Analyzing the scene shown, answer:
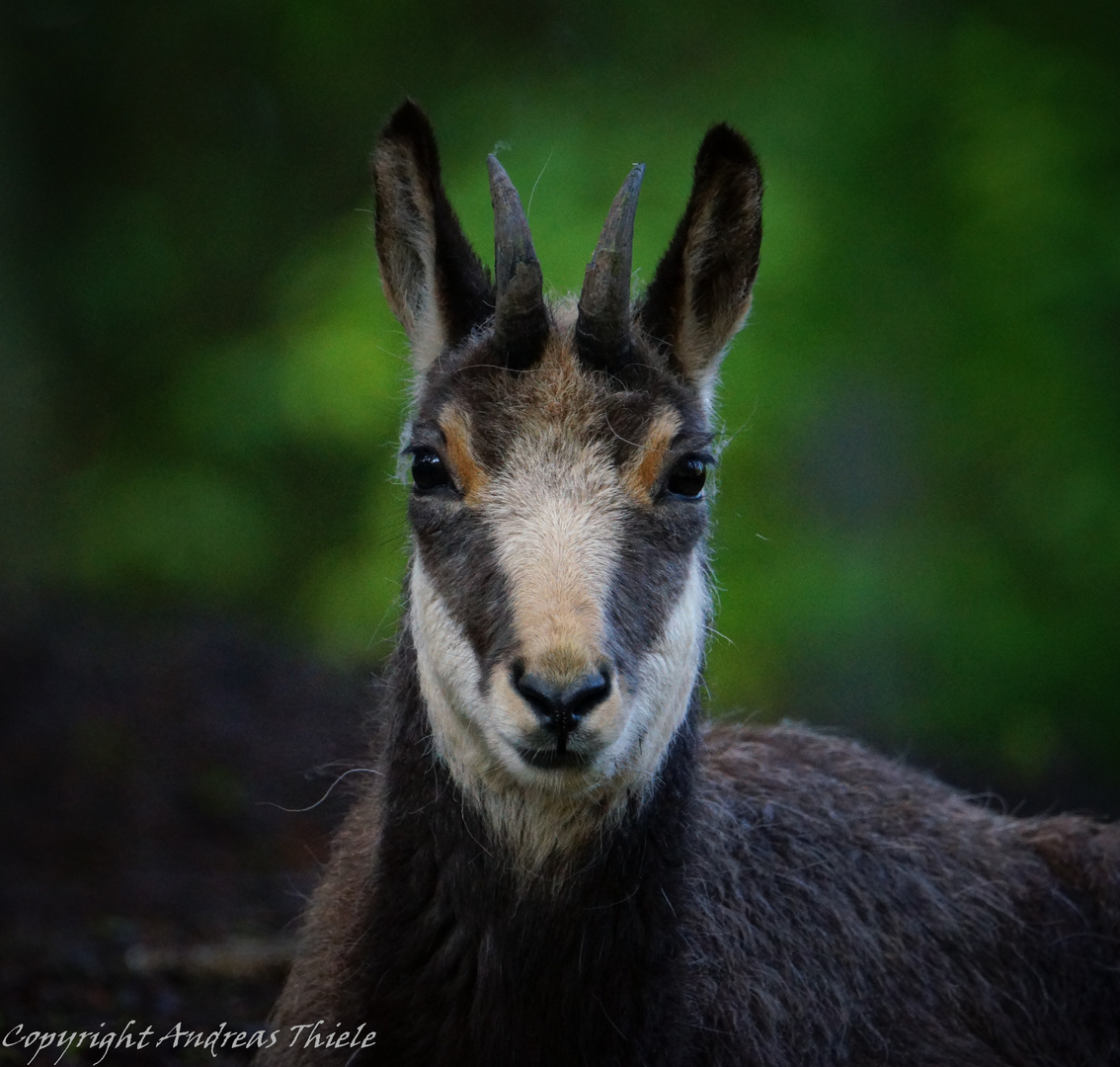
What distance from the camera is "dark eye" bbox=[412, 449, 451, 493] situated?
14.6ft

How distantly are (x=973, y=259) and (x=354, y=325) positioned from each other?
617cm

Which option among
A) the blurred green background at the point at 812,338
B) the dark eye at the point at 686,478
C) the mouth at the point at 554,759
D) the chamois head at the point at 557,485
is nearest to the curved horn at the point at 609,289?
the chamois head at the point at 557,485

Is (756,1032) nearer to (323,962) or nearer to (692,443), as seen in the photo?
(323,962)

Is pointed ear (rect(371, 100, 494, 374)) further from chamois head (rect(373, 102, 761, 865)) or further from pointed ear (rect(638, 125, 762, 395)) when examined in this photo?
pointed ear (rect(638, 125, 762, 395))

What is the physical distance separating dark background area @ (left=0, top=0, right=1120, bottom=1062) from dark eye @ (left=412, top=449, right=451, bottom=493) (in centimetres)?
529

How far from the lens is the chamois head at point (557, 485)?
385 cm

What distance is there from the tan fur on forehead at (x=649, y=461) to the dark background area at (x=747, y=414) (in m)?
5.63

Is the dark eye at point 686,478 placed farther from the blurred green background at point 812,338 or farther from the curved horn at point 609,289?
the blurred green background at point 812,338

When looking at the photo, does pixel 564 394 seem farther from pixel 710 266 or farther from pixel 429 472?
pixel 710 266

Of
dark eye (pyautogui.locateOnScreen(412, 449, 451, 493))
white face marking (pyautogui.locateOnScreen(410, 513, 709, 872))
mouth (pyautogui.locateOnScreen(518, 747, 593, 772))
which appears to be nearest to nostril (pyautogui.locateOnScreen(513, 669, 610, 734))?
mouth (pyautogui.locateOnScreen(518, 747, 593, 772))

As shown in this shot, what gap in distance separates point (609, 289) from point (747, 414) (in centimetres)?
814

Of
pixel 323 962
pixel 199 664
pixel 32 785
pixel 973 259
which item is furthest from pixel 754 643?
pixel 323 962

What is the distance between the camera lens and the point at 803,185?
13070 millimetres

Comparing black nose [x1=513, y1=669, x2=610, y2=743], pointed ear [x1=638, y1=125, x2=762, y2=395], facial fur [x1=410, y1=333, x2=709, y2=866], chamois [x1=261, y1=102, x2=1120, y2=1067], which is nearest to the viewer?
black nose [x1=513, y1=669, x2=610, y2=743]
